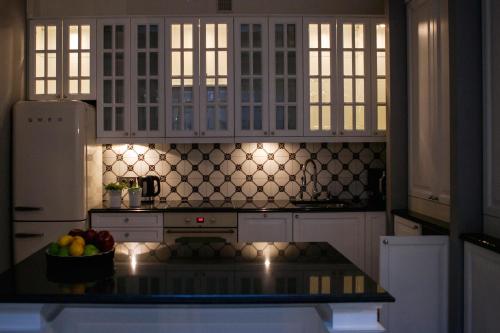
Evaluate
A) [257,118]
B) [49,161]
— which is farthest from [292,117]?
[49,161]

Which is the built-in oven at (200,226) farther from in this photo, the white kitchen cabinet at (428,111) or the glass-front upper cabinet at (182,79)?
the white kitchen cabinet at (428,111)

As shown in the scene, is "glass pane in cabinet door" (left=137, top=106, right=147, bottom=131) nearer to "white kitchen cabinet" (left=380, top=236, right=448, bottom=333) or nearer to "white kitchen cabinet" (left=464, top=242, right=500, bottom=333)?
"white kitchen cabinet" (left=380, top=236, right=448, bottom=333)

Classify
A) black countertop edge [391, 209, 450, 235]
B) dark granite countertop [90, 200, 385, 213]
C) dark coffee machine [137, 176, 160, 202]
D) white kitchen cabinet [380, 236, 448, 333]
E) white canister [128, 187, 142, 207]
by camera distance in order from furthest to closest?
dark coffee machine [137, 176, 160, 202]
white canister [128, 187, 142, 207]
dark granite countertop [90, 200, 385, 213]
black countertop edge [391, 209, 450, 235]
white kitchen cabinet [380, 236, 448, 333]

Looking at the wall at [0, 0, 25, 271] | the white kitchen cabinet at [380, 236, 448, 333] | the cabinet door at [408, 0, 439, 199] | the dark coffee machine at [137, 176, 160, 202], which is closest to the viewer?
the white kitchen cabinet at [380, 236, 448, 333]

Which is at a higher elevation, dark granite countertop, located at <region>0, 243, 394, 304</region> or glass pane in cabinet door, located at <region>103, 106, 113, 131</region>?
glass pane in cabinet door, located at <region>103, 106, 113, 131</region>

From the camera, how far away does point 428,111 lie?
3438mm

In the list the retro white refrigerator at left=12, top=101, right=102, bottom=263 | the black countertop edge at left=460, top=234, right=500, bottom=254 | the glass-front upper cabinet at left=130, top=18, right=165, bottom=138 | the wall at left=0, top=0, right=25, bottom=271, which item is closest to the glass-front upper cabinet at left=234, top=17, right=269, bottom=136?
Answer: the glass-front upper cabinet at left=130, top=18, right=165, bottom=138

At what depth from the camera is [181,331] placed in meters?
1.92

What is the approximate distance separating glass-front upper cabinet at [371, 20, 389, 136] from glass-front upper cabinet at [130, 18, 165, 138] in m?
1.85

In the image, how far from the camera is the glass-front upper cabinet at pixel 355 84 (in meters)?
4.21

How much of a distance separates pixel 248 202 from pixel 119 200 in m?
1.14

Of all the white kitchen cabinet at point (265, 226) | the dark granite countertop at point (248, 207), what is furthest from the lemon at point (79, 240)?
the white kitchen cabinet at point (265, 226)

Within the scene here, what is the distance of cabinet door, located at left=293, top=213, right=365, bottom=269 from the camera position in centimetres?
402

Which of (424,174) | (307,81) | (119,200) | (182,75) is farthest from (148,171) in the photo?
(424,174)
